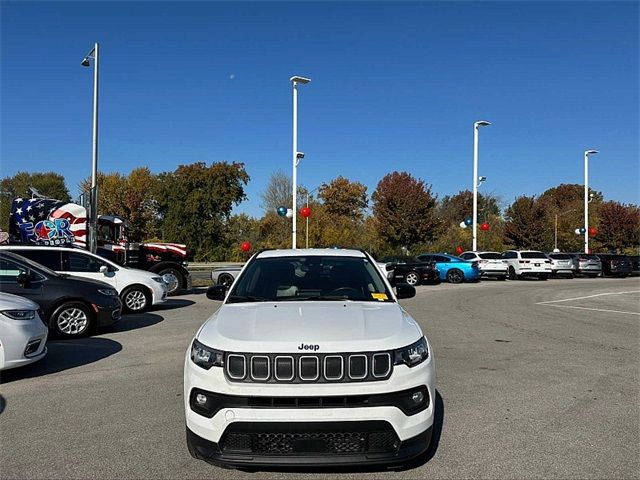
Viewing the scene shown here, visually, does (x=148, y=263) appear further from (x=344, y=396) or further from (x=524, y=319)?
(x=344, y=396)

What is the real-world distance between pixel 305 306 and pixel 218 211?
185 feet

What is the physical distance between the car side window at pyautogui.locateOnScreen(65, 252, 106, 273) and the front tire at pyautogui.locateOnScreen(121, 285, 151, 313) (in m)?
0.92

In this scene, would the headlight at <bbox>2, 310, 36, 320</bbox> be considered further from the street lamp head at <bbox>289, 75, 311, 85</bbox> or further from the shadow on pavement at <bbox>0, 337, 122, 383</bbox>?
the street lamp head at <bbox>289, 75, 311, 85</bbox>

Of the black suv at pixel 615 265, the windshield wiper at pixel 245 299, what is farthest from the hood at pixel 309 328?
the black suv at pixel 615 265

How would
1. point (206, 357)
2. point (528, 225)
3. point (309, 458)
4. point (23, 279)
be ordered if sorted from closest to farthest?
point (309, 458) → point (206, 357) → point (23, 279) → point (528, 225)

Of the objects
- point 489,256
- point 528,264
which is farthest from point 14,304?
point 528,264

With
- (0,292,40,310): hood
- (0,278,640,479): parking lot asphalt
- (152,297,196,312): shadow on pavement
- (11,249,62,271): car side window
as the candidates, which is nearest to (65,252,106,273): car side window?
(11,249,62,271): car side window

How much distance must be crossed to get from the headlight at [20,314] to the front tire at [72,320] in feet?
8.59

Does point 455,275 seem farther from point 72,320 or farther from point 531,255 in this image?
point 72,320

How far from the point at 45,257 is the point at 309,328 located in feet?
32.9

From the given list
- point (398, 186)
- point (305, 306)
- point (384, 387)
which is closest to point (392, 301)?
point (305, 306)

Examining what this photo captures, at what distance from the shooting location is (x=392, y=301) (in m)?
4.91

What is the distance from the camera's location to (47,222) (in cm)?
1833

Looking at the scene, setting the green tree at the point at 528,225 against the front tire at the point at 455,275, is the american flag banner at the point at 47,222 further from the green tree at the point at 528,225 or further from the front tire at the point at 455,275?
the green tree at the point at 528,225
